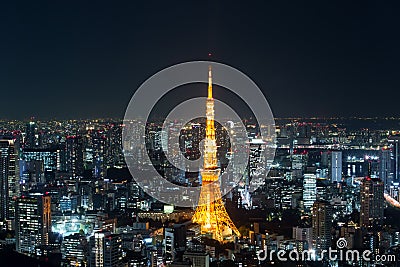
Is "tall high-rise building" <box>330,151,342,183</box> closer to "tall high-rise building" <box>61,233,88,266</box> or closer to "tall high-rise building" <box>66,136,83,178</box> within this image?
"tall high-rise building" <box>66,136,83,178</box>

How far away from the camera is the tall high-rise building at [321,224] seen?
5.98 m

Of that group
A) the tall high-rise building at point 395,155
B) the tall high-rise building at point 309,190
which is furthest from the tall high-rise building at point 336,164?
the tall high-rise building at point 395,155

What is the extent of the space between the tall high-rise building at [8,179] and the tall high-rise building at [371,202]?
14.2 feet

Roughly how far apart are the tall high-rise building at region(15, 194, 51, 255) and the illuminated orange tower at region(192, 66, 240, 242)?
1.87 metres

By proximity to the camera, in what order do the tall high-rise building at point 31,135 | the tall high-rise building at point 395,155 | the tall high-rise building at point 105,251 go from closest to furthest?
the tall high-rise building at point 105,251 < the tall high-rise building at point 395,155 < the tall high-rise building at point 31,135

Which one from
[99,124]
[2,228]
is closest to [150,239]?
[2,228]

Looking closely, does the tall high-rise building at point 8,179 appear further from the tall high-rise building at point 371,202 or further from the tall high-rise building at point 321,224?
the tall high-rise building at point 371,202

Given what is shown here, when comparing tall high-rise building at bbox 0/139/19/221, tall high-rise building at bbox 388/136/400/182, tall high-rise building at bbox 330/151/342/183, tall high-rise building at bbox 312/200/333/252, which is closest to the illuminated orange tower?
tall high-rise building at bbox 312/200/333/252

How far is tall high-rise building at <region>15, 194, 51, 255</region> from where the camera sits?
6.98 meters

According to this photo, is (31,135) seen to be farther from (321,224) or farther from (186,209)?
(321,224)

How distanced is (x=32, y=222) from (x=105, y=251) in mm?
1888

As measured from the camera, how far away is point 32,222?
23.9 feet

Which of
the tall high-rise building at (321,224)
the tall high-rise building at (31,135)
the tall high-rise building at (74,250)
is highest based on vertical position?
the tall high-rise building at (31,135)

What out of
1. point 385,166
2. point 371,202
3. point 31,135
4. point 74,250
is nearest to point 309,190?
point 371,202
